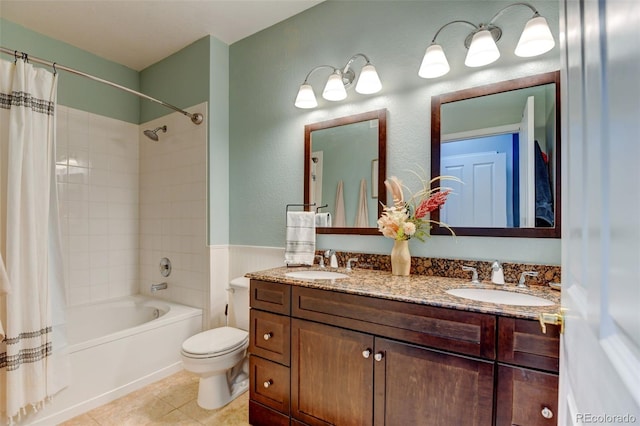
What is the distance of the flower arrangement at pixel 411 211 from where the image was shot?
61.8 inches

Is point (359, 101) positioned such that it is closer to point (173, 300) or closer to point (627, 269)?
point (627, 269)

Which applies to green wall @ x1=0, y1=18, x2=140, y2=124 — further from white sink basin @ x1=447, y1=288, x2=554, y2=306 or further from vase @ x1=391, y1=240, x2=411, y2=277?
white sink basin @ x1=447, y1=288, x2=554, y2=306

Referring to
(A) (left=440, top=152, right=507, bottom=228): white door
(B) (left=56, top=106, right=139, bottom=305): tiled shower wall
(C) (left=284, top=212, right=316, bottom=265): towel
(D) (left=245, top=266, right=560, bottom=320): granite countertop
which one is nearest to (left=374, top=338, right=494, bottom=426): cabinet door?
(D) (left=245, top=266, right=560, bottom=320): granite countertop

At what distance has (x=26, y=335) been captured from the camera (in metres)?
1.64

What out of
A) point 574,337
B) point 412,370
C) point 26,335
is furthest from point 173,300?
point 574,337

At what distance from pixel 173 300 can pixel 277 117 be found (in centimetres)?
190

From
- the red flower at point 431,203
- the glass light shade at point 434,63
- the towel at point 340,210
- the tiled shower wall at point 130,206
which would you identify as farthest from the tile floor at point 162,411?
the glass light shade at point 434,63

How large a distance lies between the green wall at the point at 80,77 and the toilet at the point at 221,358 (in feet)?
7.18

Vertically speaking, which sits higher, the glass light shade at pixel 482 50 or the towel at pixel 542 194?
the glass light shade at pixel 482 50

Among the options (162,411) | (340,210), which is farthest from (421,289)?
(162,411)

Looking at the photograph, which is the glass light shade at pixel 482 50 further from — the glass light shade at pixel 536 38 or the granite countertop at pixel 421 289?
the granite countertop at pixel 421 289

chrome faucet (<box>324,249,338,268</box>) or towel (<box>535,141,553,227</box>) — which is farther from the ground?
towel (<box>535,141,553,227</box>)

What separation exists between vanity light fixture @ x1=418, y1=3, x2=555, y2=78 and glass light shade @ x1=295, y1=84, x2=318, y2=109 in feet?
2.36

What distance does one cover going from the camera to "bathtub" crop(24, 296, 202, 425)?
6.03 feet
